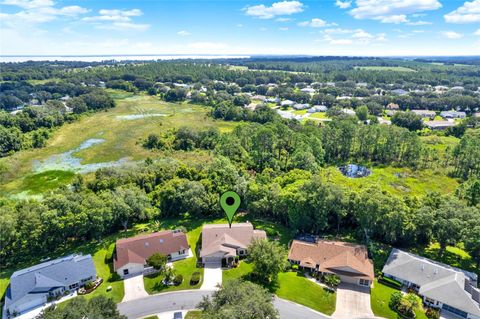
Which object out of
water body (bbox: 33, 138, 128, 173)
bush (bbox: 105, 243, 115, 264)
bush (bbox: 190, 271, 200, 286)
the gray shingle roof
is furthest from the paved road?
water body (bbox: 33, 138, 128, 173)

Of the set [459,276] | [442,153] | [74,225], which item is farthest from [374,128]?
[74,225]

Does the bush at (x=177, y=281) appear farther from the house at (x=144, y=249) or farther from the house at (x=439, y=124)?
the house at (x=439, y=124)

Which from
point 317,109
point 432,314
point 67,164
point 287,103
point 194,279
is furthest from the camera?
point 287,103

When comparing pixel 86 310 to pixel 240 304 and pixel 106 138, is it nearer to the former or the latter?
pixel 240 304

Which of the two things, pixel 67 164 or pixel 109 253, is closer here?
pixel 109 253

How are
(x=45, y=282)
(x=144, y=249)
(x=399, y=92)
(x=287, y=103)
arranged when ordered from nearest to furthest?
(x=45, y=282), (x=144, y=249), (x=287, y=103), (x=399, y=92)

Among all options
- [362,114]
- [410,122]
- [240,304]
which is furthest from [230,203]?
[362,114]
